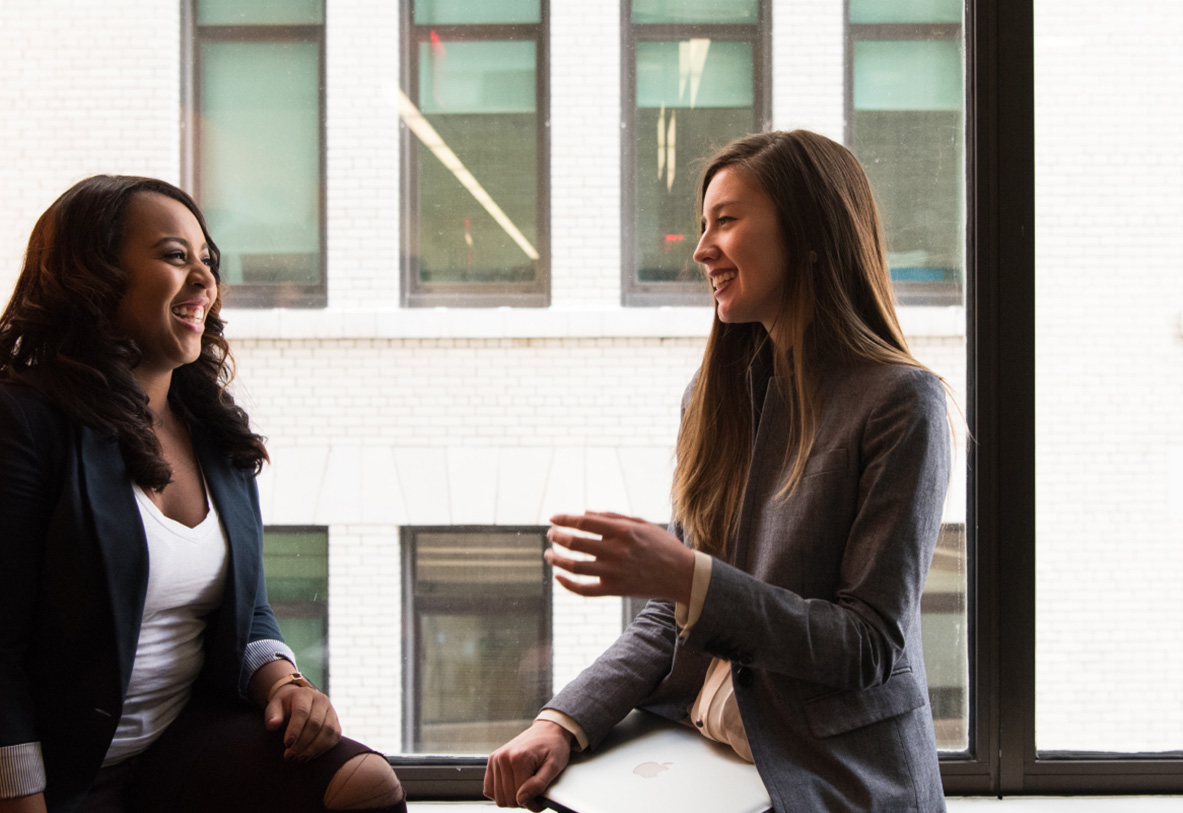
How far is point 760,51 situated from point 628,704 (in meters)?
1.88

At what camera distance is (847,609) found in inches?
50.4

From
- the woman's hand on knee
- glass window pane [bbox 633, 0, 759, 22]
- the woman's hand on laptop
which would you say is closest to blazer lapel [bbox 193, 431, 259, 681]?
the woman's hand on knee

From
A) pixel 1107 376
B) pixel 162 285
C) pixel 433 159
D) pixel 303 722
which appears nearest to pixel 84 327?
pixel 162 285

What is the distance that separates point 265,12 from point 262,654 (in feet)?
6.14

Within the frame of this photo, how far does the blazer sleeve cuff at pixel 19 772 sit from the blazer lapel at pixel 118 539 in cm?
16

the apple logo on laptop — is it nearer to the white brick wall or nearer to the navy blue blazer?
the navy blue blazer

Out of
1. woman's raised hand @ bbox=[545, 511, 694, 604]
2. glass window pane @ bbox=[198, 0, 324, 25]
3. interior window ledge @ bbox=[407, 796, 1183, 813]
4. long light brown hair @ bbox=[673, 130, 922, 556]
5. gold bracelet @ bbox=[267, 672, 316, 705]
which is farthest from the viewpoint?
glass window pane @ bbox=[198, 0, 324, 25]

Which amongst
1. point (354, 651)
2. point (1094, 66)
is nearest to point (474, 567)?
point (354, 651)

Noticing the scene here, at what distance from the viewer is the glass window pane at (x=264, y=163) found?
2.51m

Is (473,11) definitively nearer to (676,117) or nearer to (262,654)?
(676,117)

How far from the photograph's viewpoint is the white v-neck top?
4.95ft

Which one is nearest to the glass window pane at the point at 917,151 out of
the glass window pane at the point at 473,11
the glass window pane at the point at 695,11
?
the glass window pane at the point at 695,11

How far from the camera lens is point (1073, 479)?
2.37 metres

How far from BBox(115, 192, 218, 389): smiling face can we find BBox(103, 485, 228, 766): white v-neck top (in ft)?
0.90
